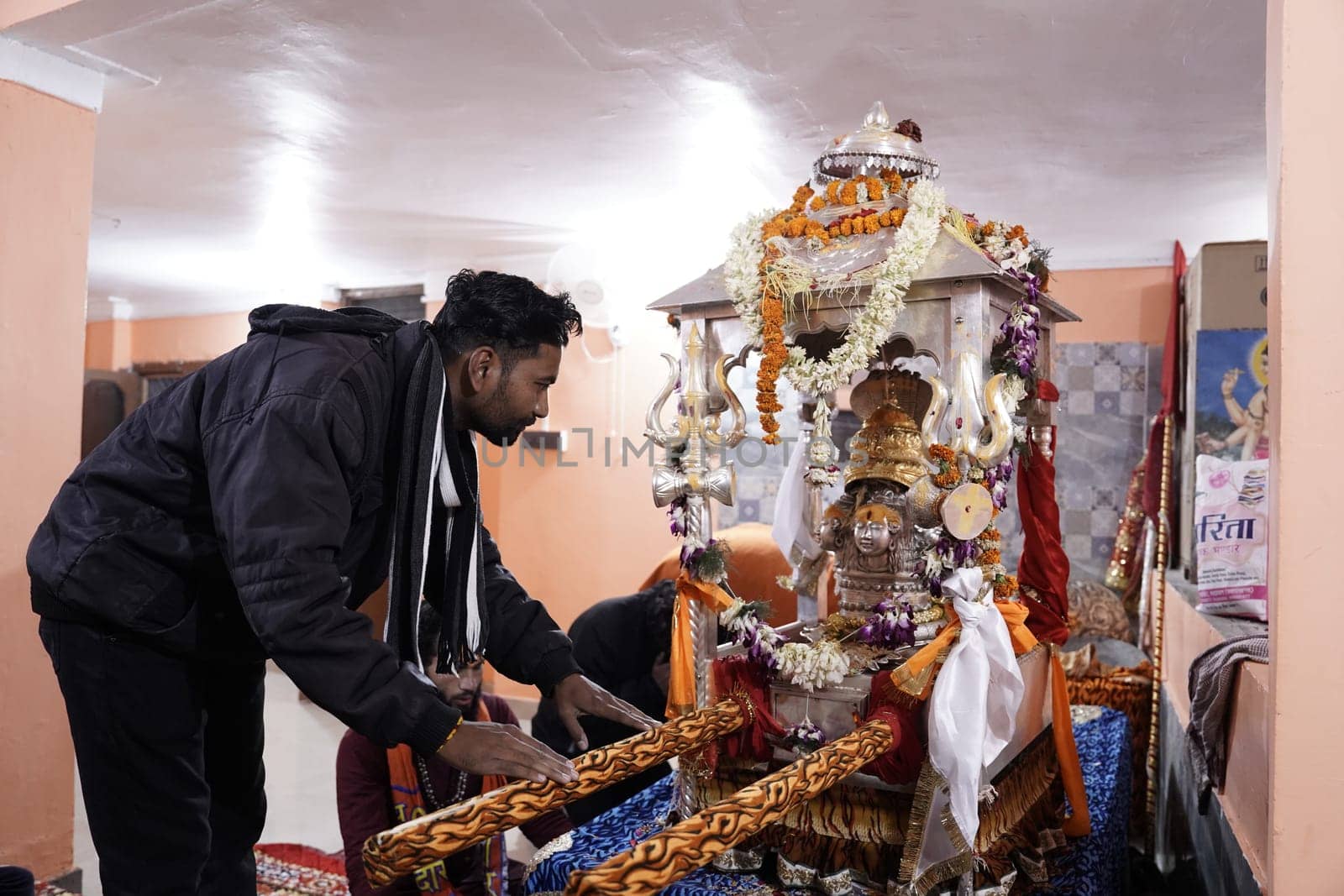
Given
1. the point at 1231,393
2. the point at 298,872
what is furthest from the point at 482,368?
the point at 1231,393

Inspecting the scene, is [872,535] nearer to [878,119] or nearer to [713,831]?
[878,119]

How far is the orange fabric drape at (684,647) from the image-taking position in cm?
327

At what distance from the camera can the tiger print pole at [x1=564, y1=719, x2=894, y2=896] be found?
1829mm

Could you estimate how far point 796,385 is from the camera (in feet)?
10.6

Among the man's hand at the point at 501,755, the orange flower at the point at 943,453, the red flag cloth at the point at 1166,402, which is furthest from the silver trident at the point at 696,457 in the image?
the red flag cloth at the point at 1166,402

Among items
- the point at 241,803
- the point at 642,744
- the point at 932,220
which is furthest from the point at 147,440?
the point at 932,220

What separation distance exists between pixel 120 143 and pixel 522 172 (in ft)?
6.44

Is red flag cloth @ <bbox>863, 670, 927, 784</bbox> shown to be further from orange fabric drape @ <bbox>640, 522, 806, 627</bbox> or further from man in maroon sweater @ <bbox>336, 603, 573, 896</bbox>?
orange fabric drape @ <bbox>640, 522, 806, 627</bbox>

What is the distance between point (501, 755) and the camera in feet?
6.28

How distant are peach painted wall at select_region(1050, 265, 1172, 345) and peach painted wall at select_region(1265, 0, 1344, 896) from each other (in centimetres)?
469

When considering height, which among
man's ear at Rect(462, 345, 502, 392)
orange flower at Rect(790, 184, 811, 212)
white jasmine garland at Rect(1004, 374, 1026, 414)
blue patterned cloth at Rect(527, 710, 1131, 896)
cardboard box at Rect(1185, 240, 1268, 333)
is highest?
cardboard box at Rect(1185, 240, 1268, 333)

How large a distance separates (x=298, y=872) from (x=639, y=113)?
3720 mm

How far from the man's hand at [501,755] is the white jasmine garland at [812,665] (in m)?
1.19

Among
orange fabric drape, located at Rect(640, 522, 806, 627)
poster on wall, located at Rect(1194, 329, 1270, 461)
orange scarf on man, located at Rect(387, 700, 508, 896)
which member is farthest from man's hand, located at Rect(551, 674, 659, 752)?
→ poster on wall, located at Rect(1194, 329, 1270, 461)
